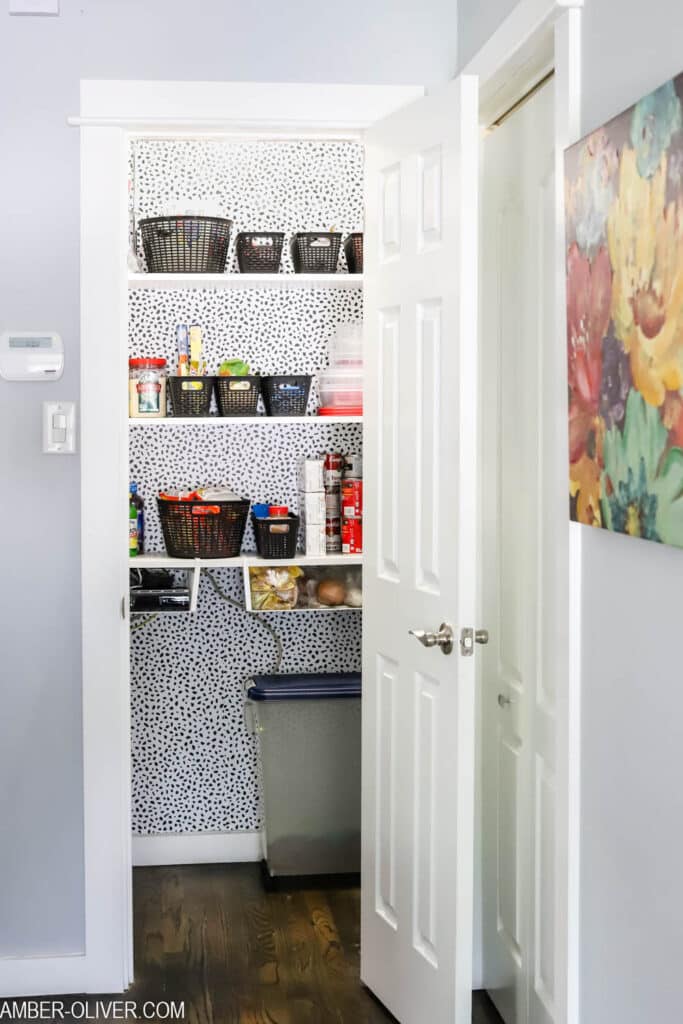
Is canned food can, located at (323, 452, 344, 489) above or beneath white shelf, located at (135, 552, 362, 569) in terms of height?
above

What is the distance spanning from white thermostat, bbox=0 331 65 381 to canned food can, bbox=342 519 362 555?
105cm

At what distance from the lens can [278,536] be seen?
11.1 ft

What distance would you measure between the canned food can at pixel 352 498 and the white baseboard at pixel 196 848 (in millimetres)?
1198

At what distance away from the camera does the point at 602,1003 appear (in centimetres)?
181

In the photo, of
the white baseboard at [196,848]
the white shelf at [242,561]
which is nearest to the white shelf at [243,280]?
the white shelf at [242,561]

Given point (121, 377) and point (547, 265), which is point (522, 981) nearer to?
point (547, 265)

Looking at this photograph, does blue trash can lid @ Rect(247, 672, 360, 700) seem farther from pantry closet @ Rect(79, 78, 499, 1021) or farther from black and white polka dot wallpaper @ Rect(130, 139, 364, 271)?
black and white polka dot wallpaper @ Rect(130, 139, 364, 271)

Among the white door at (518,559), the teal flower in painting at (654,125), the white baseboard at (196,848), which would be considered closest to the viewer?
the teal flower in painting at (654,125)

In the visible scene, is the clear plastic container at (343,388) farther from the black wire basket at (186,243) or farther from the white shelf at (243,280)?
the black wire basket at (186,243)

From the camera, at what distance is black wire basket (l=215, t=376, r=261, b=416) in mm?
3318

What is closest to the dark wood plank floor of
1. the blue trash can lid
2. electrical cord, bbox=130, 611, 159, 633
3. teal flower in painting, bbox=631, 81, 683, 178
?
the blue trash can lid

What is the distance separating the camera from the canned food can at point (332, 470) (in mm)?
3439

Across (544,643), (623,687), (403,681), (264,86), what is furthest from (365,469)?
(623,687)

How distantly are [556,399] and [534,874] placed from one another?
1.03 metres
